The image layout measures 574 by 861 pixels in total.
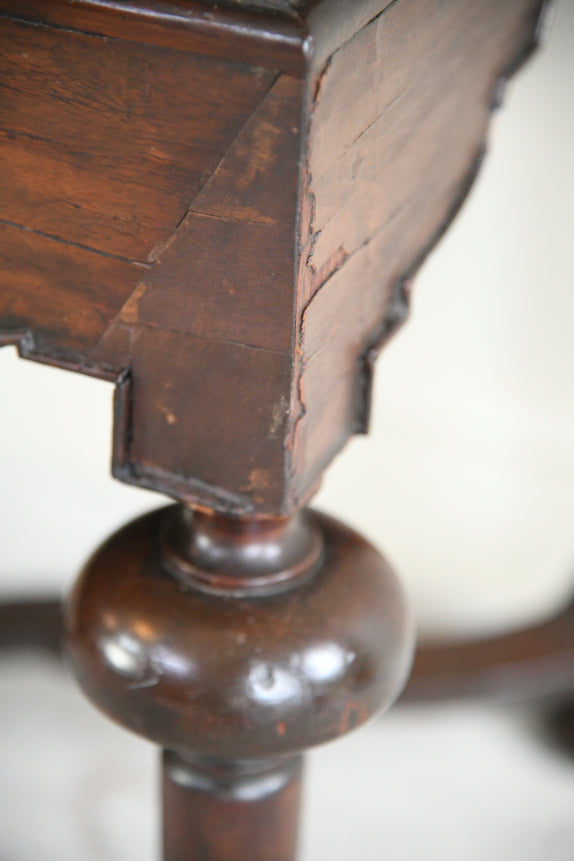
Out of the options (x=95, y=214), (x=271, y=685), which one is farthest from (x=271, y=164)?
(x=271, y=685)

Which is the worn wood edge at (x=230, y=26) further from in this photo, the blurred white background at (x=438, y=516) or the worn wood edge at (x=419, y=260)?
the blurred white background at (x=438, y=516)

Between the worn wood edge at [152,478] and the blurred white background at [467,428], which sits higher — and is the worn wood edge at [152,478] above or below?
above

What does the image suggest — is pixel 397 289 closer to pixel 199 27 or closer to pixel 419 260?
pixel 419 260

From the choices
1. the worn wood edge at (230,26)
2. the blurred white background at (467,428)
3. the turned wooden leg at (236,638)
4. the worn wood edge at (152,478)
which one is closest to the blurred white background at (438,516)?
the blurred white background at (467,428)

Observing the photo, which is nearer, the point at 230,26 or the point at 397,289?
the point at 230,26

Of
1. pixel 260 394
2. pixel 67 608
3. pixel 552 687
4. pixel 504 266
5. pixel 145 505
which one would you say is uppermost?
pixel 260 394

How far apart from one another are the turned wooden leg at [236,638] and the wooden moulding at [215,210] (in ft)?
0.25

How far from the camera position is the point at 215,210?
47 cm

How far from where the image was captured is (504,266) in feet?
6.04

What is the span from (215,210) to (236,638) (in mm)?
237

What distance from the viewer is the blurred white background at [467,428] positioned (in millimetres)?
1691

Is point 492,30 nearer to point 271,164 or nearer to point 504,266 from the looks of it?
point 271,164

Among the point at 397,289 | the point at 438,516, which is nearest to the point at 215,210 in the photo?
the point at 397,289

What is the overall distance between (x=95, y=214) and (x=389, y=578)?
283 millimetres
